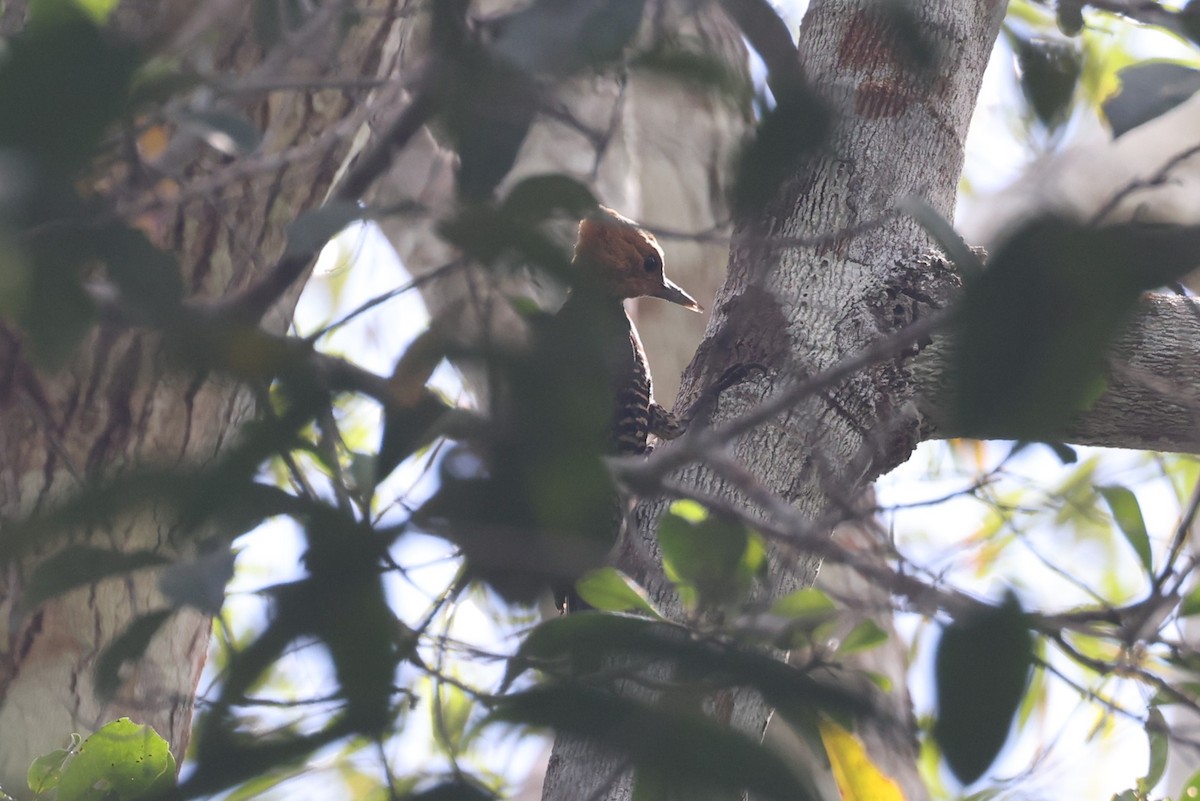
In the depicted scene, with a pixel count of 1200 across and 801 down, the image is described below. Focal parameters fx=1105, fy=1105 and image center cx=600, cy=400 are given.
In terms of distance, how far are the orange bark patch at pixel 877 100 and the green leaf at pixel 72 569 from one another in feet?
3.97

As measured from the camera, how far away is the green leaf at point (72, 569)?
2.59ft

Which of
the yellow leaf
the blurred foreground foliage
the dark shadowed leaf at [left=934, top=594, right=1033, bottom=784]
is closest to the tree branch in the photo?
the yellow leaf

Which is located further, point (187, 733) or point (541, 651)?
point (187, 733)

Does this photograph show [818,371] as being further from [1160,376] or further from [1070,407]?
[1070,407]

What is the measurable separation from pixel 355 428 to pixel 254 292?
149 centimetres

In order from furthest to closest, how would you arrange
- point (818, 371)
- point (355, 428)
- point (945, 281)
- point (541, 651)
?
point (355, 428), point (945, 281), point (818, 371), point (541, 651)

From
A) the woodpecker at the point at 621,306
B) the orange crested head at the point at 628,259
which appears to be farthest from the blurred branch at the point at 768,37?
the orange crested head at the point at 628,259

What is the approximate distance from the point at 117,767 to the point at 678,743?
2.59ft

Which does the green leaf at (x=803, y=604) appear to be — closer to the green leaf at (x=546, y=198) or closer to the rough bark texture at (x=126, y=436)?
the green leaf at (x=546, y=198)

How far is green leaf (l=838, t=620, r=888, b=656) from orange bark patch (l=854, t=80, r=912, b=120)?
2.85ft

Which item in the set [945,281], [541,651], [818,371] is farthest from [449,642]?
[945,281]

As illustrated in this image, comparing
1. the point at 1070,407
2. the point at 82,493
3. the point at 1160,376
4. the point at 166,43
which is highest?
the point at 1160,376

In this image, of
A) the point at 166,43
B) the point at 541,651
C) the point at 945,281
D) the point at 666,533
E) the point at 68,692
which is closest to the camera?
the point at 541,651

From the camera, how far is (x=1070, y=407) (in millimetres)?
543
